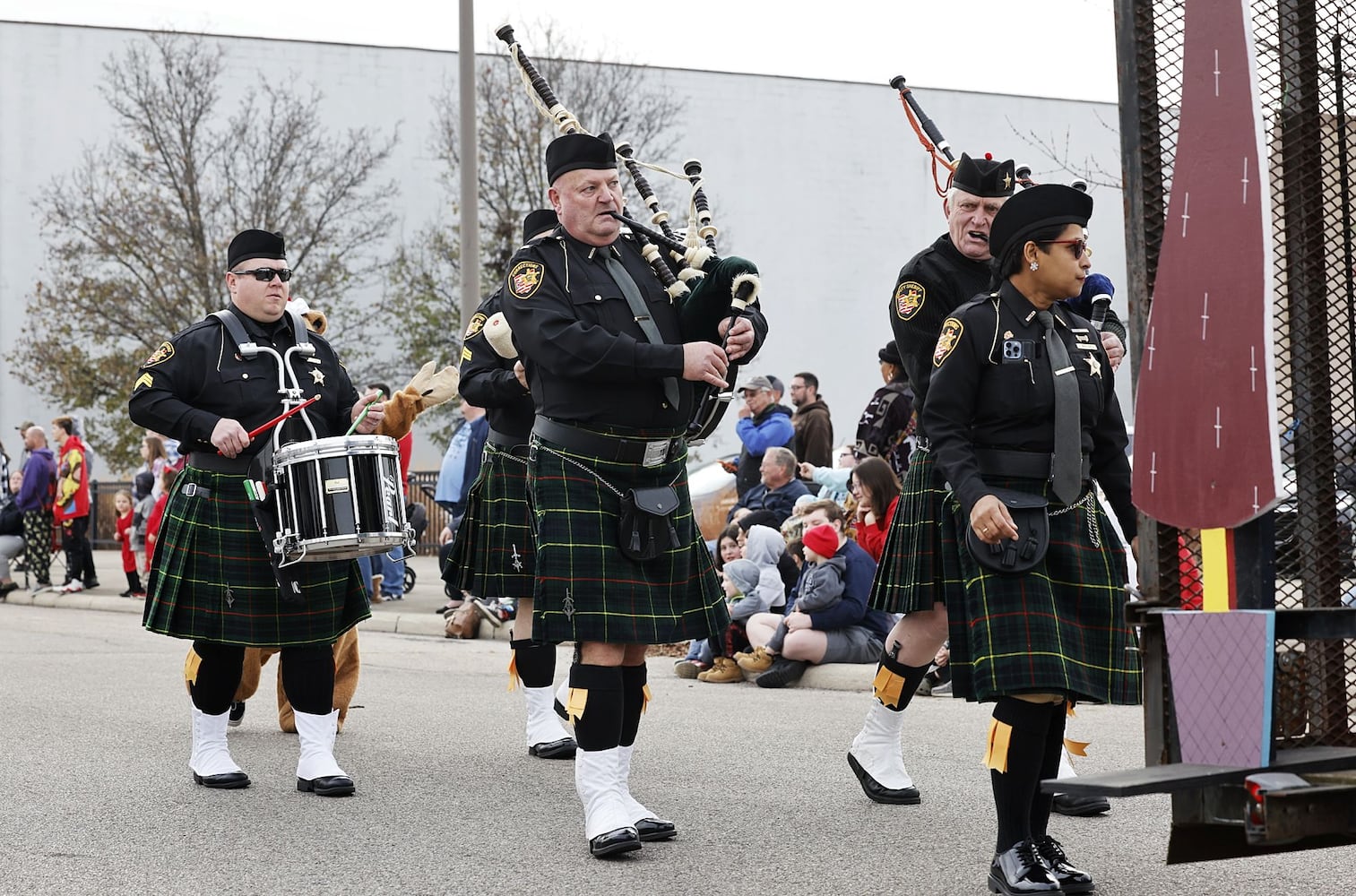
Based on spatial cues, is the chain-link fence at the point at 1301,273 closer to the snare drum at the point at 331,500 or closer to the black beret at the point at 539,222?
the snare drum at the point at 331,500

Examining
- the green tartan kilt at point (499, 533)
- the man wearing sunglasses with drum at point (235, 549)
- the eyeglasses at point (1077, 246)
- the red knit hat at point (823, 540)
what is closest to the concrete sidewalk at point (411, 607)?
the red knit hat at point (823, 540)

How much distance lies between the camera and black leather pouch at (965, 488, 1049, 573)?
4203 mm

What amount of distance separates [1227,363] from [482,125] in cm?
2285

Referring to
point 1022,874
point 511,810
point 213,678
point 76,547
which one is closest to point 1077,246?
point 1022,874

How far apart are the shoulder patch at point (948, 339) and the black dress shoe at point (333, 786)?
→ 8.36 feet

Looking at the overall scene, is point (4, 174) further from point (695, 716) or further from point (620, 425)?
point (620, 425)

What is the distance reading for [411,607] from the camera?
14.6 meters

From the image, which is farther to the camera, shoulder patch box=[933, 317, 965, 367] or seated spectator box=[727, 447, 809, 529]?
seated spectator box=[727, 447, 809, 529]

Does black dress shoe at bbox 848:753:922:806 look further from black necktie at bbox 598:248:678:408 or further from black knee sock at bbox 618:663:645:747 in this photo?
black necktie at bbox 598:248:678:408

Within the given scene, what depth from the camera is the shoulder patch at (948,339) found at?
435 cm

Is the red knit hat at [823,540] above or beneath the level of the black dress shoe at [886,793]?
above

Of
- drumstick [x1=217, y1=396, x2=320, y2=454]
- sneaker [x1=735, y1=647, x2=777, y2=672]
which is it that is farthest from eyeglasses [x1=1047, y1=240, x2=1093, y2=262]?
sneaker [x1=735, y1=647, x2=777, y2=672]

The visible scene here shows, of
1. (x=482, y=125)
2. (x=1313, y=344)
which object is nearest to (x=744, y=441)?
(x=1313, y=344)

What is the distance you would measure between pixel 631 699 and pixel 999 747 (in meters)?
1.28
